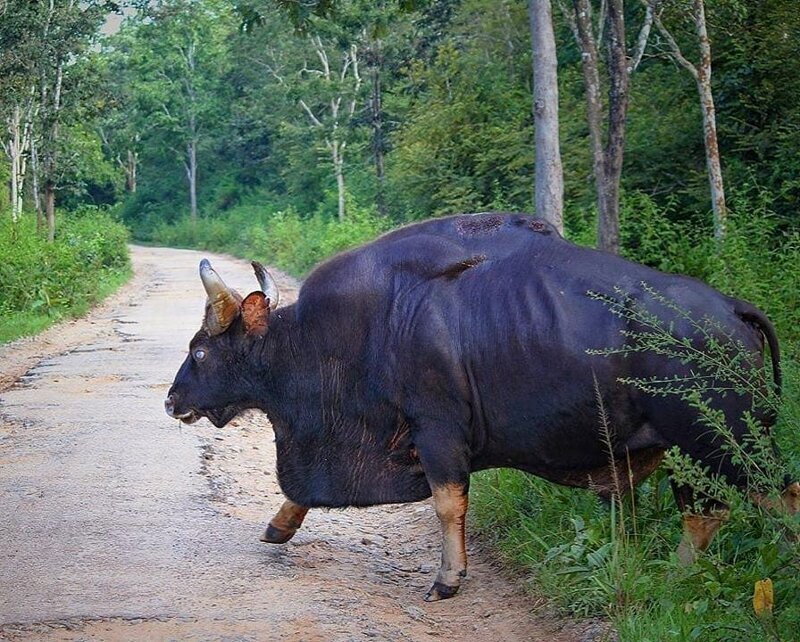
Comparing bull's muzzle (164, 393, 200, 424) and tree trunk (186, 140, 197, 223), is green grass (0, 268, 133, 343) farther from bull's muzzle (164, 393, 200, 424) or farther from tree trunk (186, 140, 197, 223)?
tree trunk (186, 140, 197, 223)

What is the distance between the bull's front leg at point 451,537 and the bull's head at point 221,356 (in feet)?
4.19

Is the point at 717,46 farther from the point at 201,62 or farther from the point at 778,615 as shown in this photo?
the point at 201,62

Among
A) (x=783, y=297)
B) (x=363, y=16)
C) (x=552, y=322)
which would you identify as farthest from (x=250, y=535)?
(x=363, y=16)

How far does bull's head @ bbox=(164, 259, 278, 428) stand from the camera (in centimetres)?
606

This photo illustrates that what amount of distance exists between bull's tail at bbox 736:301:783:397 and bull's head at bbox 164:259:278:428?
94.5 inches

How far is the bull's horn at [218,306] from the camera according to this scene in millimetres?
5980

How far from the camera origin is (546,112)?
9.34 meters

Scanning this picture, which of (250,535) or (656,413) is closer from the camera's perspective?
(656,413)

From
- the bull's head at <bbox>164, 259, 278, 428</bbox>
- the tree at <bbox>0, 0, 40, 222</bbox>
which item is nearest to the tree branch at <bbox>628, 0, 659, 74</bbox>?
the bull's head at <bbox>164, 259, 278, 428</bbox>

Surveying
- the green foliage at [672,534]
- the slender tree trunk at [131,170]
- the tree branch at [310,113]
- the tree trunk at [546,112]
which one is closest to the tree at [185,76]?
the slender tree trunk at [131,170]

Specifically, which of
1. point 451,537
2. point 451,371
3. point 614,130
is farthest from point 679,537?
point 614,130

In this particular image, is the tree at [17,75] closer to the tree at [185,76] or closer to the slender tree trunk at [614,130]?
the slender tree trunk at [614,130]

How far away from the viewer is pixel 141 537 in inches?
242

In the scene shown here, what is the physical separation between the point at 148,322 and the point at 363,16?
12040 mm
